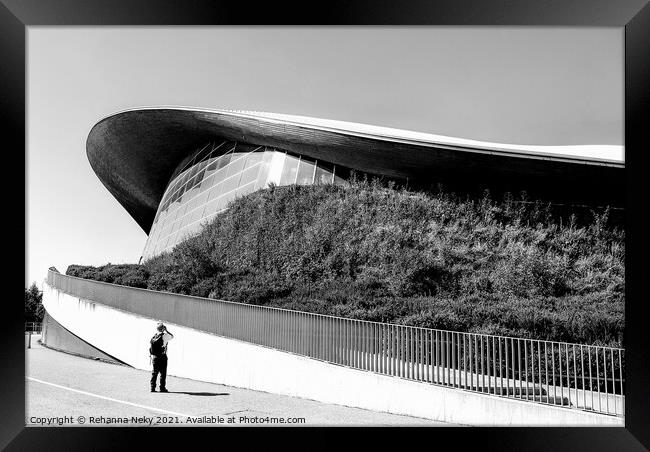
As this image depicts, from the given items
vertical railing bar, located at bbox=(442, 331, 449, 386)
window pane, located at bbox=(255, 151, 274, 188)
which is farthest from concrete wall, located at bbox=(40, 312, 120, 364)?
vertical railing bar, located at bbox=(442, 331, 449, 386)

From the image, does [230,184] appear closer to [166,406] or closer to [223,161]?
[223,161]

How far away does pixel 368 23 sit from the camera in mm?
6082

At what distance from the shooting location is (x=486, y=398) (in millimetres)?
7395

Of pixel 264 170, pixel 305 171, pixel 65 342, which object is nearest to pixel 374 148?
pixel 305 171

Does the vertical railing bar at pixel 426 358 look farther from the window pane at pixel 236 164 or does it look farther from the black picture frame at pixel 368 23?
the window pane at pixel 236 164

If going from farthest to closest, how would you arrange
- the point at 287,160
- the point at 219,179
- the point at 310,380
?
the point at 219,179
the point at 287,160
the point at 310,380

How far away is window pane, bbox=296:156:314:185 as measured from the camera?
17688mm

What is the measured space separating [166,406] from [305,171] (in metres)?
11.0

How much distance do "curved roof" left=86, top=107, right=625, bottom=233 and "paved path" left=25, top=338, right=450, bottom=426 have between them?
25.9ft

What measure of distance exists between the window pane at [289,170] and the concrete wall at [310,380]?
265 inches

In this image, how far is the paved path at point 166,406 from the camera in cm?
707

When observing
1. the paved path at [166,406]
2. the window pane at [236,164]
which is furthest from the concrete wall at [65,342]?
the window pane at [236,164]
